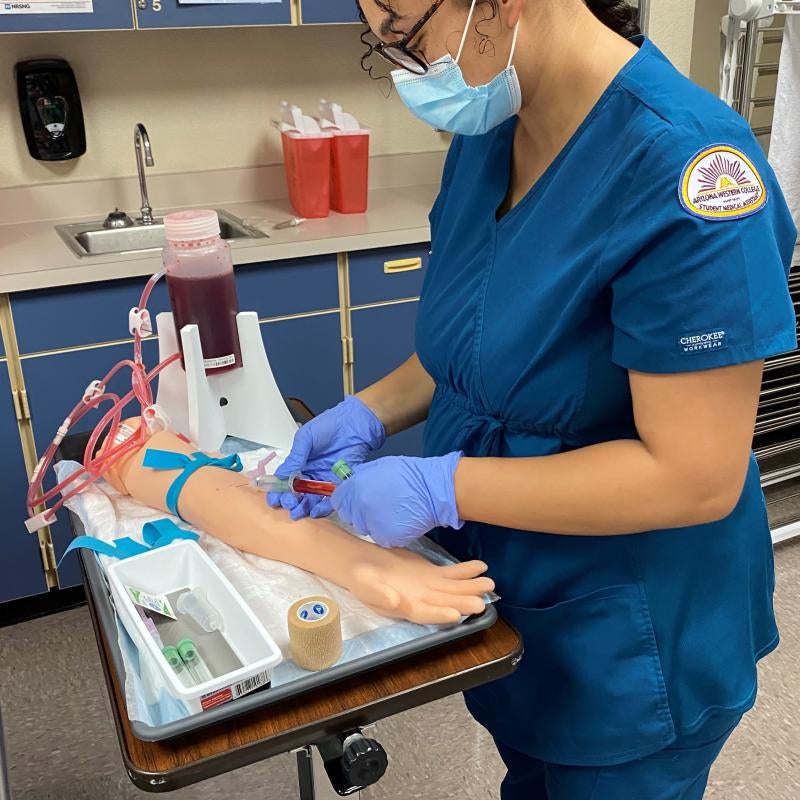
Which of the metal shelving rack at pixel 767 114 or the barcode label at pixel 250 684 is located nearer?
the barcode label at pixel 250 684

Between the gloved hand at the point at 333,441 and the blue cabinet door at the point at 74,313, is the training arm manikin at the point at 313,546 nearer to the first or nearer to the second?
the gloved hand at the point at 333,441

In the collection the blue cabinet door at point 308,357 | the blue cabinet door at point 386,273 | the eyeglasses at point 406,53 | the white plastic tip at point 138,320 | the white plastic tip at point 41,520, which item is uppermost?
the eyeglasses at point 406,53

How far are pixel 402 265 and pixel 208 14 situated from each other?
2.80 ft

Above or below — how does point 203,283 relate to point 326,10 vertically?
below

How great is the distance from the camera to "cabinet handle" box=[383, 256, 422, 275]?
2500mm

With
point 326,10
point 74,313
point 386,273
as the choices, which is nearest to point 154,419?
point 74,313

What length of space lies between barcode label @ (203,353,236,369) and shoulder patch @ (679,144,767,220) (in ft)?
2.32

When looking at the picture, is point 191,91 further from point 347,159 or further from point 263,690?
point 263,690

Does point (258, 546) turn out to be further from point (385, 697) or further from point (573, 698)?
point (573, 698)

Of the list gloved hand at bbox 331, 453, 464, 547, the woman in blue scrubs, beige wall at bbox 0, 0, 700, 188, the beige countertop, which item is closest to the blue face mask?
the woman in blue scrubs

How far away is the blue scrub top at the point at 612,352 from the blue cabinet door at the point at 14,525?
1.47m

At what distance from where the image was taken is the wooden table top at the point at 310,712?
712 mm

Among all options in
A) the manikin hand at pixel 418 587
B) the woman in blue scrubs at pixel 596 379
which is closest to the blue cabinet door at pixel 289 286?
the woman in blue scrubs at pixel 596 379

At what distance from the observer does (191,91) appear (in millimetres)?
2729
